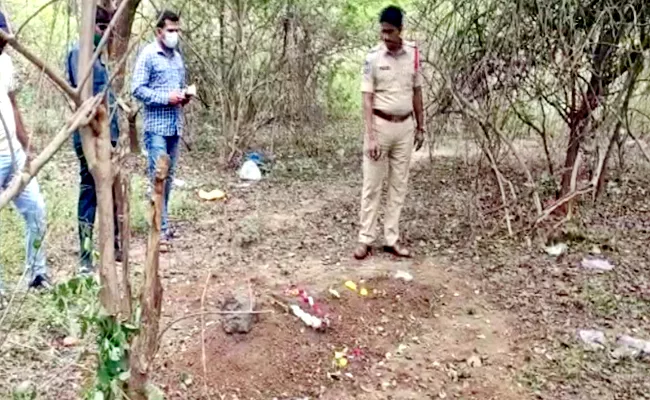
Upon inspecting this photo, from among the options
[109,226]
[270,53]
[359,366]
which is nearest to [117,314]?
[109,226]

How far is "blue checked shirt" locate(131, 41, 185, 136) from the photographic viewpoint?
5.32 metres

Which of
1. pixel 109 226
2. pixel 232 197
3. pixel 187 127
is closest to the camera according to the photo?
pixel 109 226

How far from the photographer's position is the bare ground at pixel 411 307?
3861 millimetres

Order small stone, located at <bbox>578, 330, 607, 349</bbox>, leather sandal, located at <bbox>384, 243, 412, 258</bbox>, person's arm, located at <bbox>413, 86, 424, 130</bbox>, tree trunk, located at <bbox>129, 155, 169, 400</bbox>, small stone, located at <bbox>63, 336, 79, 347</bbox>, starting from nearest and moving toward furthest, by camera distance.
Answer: tree trunk, located at <bbox>129, 155, 169, 400</bbox>, small stone, located at <bbox>63, 336, 79, 347</bbox>, small stone, located at <bbox>578, 330, 607, 349</bbox>, person's arm, located at <bbox>413, 86, 424, 130</bbox>, leather sandal, located at <bbox>384, 243, 412, 258</bbox>

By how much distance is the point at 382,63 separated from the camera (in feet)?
17.0

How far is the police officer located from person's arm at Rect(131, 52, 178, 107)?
4.44 ft

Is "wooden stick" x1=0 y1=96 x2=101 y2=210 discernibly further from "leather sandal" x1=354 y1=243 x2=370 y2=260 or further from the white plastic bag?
the white plastic bag

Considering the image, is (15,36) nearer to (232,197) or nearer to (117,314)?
(117,314)

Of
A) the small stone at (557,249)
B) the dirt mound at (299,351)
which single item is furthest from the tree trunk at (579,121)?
the dirt mound at (299,351)

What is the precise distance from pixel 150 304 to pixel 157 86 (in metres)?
3.08

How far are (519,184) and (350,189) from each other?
163 cm

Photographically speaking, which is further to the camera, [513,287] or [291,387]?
[513,287]

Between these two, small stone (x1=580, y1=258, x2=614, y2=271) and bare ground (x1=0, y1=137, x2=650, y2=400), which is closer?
bare ground (x1=0, y1=137, x2=650, y2=400)

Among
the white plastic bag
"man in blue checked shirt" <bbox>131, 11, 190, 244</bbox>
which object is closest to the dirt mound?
"man in blue checked shirt" <bbox>131, 11, 190, 244</bbox>
